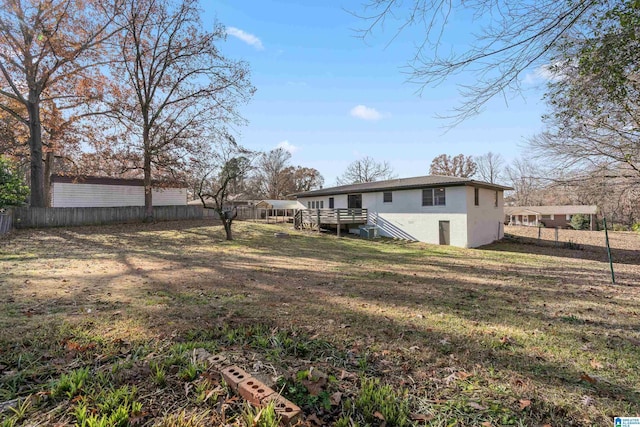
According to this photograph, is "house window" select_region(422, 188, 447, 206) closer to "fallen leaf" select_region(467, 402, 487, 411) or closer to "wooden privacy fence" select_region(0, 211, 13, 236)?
"fallen leaf" select_region(467, 402, 487, 411)

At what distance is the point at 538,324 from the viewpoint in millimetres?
4113

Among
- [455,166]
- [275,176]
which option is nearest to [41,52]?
[275,176]

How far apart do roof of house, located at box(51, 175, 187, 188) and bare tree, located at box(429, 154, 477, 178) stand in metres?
41.5

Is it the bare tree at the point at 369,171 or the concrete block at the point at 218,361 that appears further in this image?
the bare tree at the point at 369,171

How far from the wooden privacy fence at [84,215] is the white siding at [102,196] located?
196 cm

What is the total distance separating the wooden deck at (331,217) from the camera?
20.3 metres

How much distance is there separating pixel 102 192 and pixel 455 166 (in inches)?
1849

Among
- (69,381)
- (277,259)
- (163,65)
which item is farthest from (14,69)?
(69,381)

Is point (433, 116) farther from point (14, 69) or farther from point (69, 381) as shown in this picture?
point (14, 69)

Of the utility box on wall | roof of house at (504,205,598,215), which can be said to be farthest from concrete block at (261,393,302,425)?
roof of house at (504,205,598,215)

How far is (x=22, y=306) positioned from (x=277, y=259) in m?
6.79

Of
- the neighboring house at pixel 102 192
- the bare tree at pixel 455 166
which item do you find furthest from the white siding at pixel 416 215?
the bare tree at pixel 455 166

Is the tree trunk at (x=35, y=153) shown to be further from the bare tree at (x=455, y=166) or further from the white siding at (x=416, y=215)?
the bare tree at (x=455, y=166)

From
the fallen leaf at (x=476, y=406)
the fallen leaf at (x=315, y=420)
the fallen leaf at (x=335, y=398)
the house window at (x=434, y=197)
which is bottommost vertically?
the fallen leaf at (x=476, y=406)
